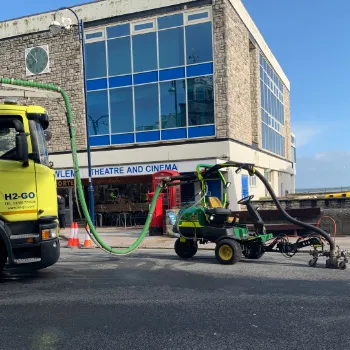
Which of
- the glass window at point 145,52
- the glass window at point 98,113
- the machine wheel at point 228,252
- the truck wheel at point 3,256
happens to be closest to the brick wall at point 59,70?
the glass window at point 98,113

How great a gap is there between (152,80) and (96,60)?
363 centimetres

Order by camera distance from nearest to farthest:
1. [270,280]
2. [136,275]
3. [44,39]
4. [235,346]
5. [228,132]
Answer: [235,346]
[270,280]
[136,275]
[228,132]
[44,39]

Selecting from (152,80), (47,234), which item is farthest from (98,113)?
(47,234)

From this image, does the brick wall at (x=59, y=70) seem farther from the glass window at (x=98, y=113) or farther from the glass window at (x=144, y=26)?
the glass window at (x=144, y=26)

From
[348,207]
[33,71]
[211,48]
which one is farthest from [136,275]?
[33,71]

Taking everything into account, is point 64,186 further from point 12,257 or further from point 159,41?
point 12,257

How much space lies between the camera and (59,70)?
942 inches

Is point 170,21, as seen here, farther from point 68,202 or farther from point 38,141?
point 38,141

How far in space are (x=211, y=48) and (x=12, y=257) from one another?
1663cm

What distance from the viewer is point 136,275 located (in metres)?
8.50

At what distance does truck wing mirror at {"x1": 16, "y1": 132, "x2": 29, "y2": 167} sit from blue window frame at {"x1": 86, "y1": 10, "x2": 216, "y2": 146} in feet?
47.7

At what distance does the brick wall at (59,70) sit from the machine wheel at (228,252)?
15.3 meters

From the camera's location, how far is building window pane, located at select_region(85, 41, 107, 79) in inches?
909

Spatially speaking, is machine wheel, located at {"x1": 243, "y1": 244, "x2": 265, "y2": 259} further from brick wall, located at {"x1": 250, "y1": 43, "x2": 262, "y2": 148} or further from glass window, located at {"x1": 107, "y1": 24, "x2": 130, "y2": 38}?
brick wall, located at {"x1": 250, "y1": 43, "x2": 262, "y2": 148}
